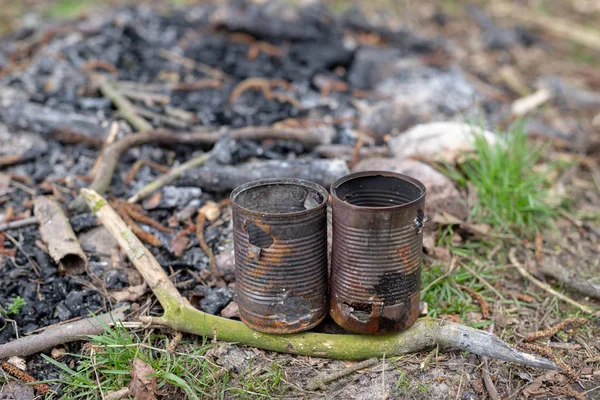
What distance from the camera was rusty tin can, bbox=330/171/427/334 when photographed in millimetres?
2822

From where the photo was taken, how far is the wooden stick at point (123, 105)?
5.03m

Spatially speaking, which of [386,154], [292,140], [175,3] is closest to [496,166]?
[386,154]

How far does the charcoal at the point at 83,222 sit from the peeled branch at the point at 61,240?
1.9 inches

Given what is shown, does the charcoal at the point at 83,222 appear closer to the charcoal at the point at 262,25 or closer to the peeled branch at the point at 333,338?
the peeled branch at the point at 333,338

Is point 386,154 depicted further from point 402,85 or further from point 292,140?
point 402,85

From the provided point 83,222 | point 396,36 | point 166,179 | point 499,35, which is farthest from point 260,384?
point 499,35

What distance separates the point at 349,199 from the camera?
10.5ft

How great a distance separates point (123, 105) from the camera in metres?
5.26

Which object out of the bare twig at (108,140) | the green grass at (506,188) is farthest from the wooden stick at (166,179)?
the green grass at (506,188)

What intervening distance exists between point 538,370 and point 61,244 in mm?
2904

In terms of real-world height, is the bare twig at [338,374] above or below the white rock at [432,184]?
below

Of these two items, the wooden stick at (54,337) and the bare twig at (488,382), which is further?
the wooden stick at (54,337)

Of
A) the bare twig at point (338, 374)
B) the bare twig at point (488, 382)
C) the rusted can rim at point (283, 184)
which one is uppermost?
the rusted can rim at point (283, 184)

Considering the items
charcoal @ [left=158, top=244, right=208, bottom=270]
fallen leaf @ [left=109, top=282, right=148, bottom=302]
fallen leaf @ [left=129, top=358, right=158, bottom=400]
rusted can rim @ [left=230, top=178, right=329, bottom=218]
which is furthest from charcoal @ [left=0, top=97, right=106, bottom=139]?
fallen leaf @ [left=129, top=358, right=158, bottom=400]
